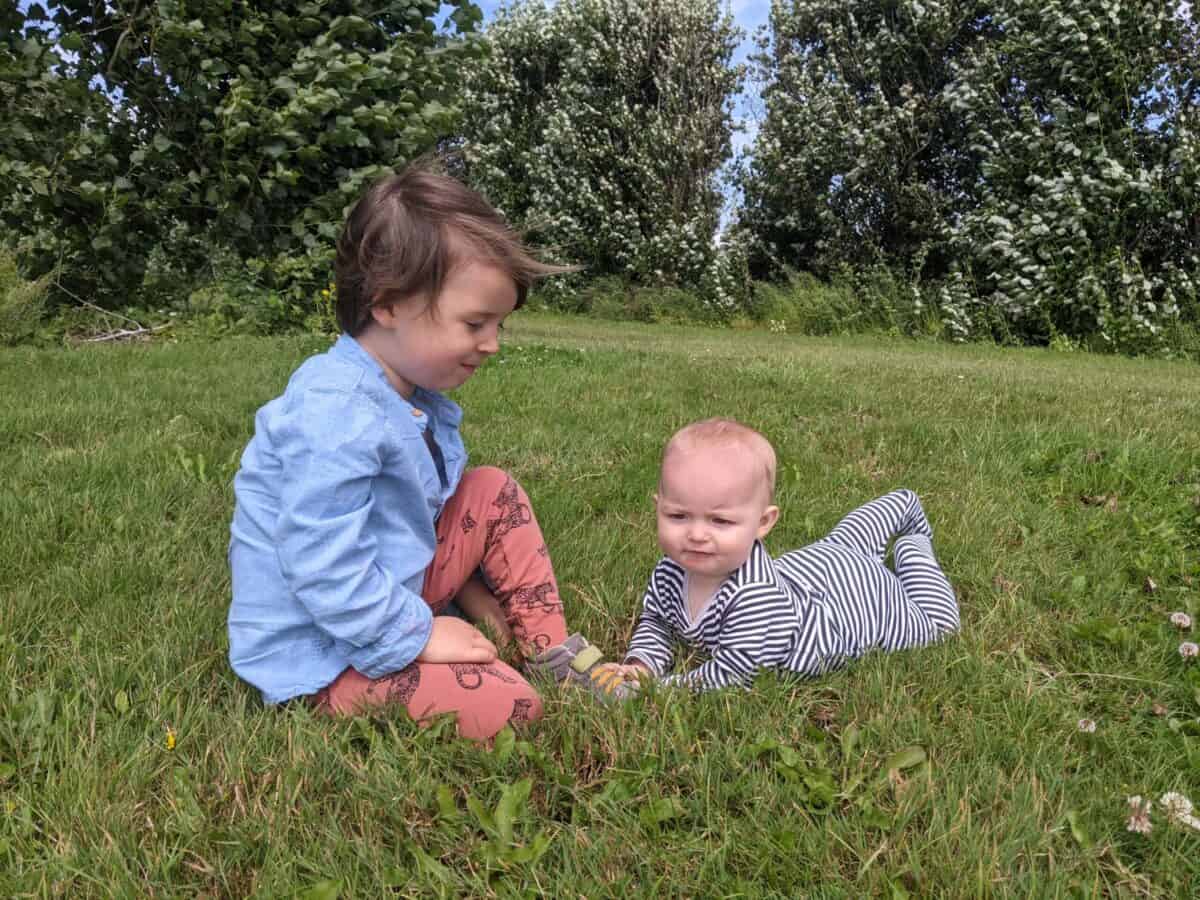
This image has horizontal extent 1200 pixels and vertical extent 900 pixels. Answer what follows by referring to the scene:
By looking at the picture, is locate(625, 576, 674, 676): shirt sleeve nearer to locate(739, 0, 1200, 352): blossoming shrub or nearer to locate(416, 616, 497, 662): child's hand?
locate(416, 616, 497, 662): child's hand

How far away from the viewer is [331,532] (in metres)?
1.91

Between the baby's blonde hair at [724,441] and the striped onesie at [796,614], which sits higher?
the baby's blonde hair at [724,441]

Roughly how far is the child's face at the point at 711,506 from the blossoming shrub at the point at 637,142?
51.5ft

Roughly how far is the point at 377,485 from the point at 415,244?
598 mm

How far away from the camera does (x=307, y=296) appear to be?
8836mm

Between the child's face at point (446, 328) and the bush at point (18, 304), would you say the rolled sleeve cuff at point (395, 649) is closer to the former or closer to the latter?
the child's face at point (446, 328)

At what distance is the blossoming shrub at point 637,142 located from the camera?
60.7 feet

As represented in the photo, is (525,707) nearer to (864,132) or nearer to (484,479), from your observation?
(484,479)

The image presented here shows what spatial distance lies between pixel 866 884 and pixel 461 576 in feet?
4.71

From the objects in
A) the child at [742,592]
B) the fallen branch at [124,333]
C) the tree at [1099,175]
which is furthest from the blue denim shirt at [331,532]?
the tree at [1099,175]

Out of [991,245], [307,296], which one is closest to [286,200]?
[307,296]

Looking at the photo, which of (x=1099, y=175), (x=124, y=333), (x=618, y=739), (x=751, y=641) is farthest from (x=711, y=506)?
(x=1099, y=175)

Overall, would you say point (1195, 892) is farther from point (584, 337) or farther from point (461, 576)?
point (584, 337)

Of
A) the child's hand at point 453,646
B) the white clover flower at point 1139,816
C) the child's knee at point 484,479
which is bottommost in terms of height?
the white clover flower at point 1139,816
